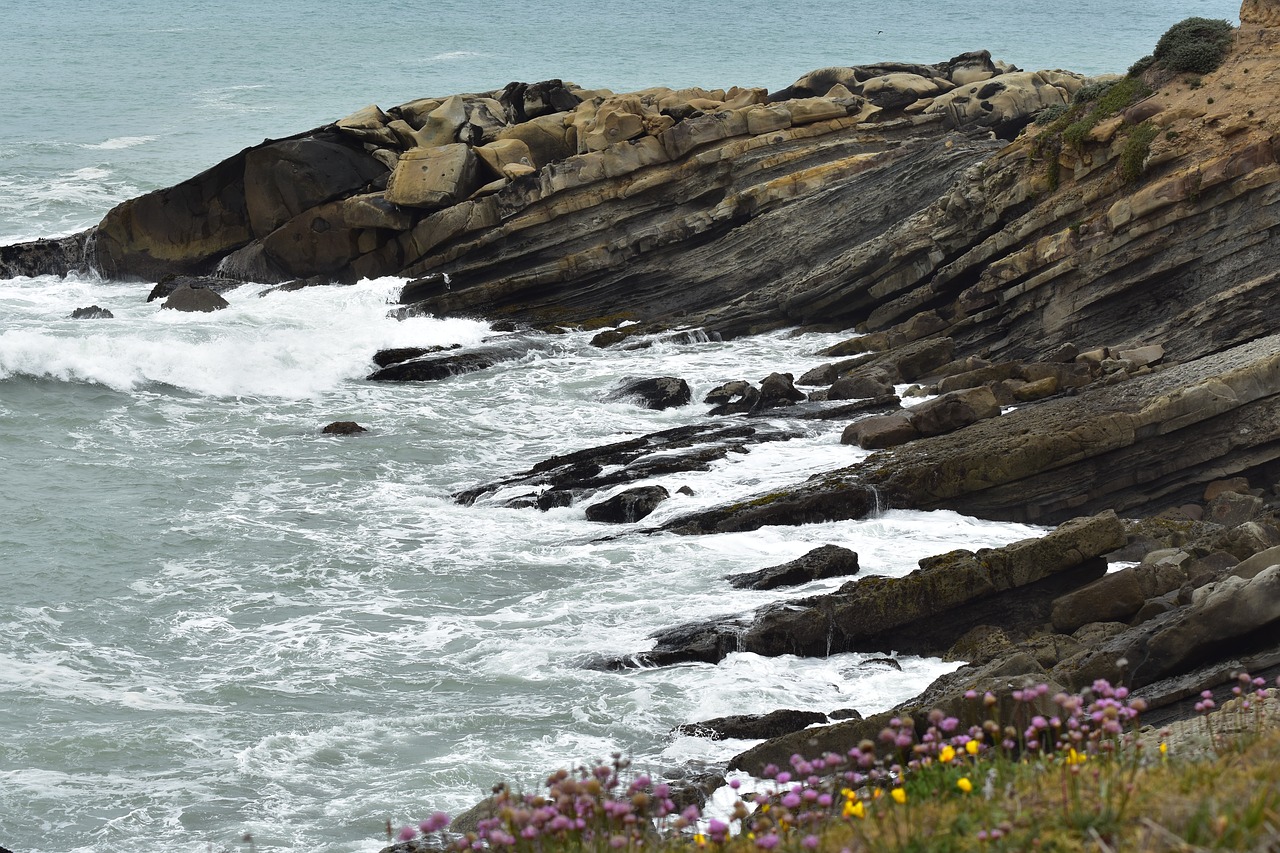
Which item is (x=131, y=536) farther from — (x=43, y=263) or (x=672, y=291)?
(x=43, y=263)

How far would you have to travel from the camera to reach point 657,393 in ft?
100

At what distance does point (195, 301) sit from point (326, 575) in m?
23.1

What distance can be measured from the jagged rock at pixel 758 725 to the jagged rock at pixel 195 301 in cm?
3084

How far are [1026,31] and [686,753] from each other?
5396 inches

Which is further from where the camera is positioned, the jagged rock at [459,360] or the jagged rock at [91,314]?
the jagged rock at [91,314]

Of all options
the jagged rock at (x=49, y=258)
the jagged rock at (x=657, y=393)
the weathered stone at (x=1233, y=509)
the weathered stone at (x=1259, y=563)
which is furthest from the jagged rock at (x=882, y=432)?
the jagged rock at (x=49, y=258)

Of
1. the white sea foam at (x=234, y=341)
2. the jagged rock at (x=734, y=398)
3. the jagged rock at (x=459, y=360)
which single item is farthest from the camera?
the jagged rock at (x=459, y=360)

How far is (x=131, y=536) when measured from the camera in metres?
22.8

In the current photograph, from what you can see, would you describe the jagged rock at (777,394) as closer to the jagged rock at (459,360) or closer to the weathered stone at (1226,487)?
the jagged rock at (459,360)

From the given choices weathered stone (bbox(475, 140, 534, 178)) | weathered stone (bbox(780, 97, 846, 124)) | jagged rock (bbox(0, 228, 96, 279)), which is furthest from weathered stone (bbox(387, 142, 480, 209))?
jagged rock (bbox(0, 228, 96, 279))

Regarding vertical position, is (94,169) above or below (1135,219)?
above

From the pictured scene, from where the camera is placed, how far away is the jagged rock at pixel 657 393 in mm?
30248

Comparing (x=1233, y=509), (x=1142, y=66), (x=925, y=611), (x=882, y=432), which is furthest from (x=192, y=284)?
(x=1233, y=509)

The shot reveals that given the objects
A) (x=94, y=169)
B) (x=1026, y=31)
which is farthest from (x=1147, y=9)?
(x=94, y=169)
